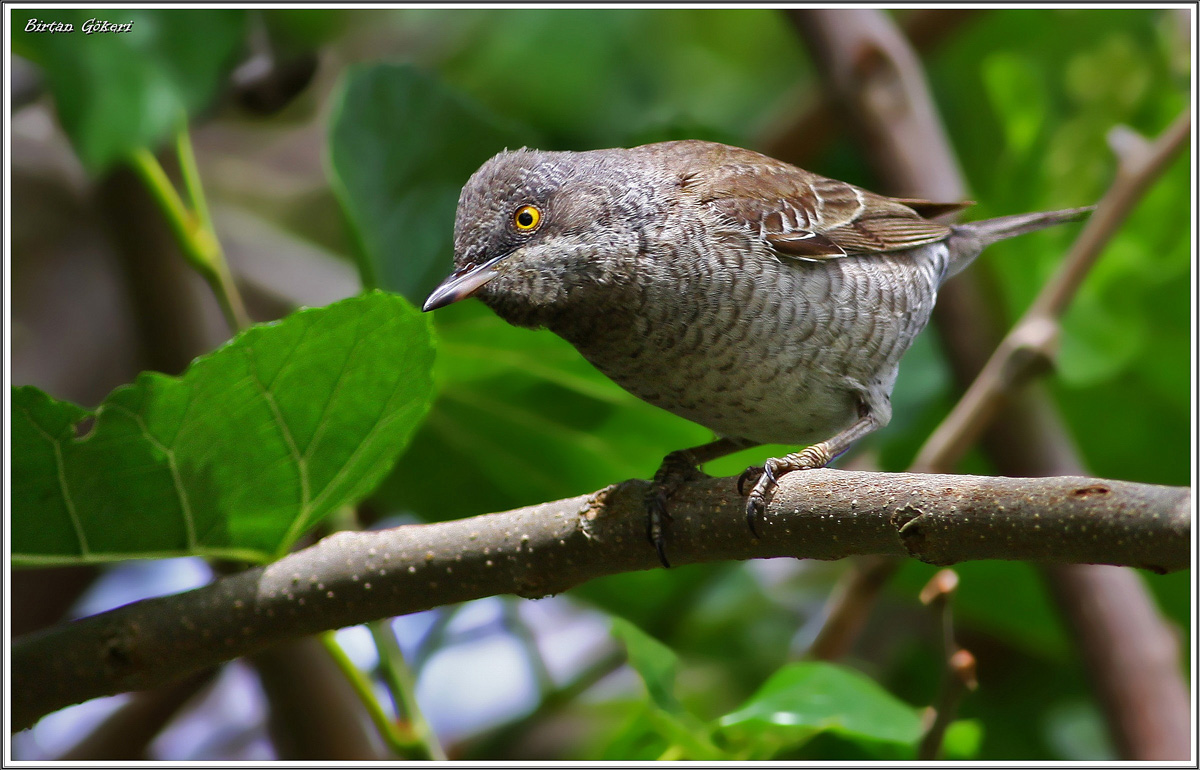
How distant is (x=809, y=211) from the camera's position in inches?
81.0

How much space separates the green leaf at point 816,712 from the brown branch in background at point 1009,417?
1.89 ft

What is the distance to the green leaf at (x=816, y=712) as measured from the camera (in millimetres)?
1620

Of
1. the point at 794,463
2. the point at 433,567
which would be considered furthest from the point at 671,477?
the point at 433,567

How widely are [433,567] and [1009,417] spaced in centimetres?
177

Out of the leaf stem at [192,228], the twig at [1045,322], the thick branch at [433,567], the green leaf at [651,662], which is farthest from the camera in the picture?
the twig at [1045,322]

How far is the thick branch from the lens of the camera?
4.13 ft

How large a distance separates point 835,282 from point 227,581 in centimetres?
119

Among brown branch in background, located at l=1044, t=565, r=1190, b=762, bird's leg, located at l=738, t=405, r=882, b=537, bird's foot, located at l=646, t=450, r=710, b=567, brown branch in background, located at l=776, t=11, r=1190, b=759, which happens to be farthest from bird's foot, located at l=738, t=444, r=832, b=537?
brown branch in background, located at l=1044, t=565, r=1190, b=762

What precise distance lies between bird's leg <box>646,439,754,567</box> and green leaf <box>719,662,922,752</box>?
0.40m

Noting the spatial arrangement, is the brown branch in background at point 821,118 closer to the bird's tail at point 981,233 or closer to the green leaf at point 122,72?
the bird's tail at point 981,233

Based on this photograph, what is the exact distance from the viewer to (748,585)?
3.07m

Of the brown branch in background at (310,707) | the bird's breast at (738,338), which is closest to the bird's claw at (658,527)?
the bird's breast at (738,338)


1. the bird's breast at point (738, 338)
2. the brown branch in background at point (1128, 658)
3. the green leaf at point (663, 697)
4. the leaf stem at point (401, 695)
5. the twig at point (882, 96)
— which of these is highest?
the twig at point (882, 96)

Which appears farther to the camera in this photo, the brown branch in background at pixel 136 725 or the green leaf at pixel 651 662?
the brown branch in background at pixel 136 725
